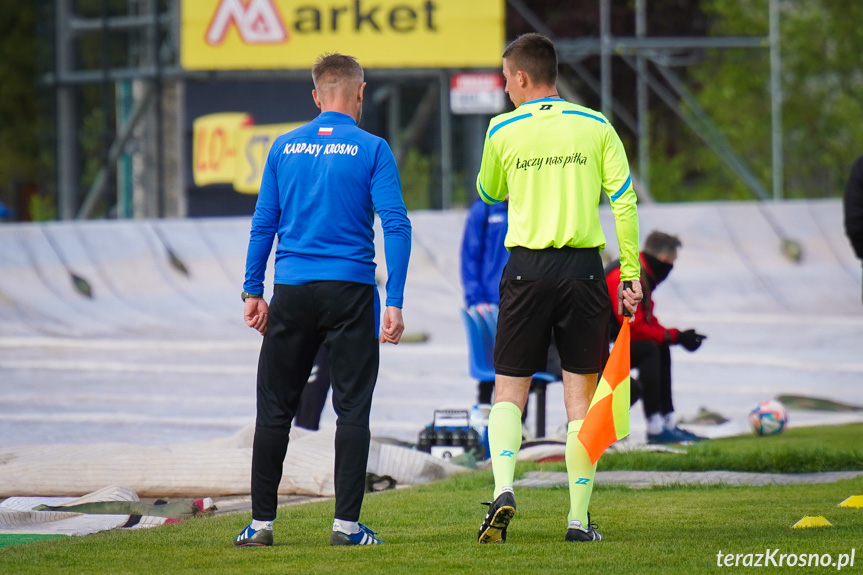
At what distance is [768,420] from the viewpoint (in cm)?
968

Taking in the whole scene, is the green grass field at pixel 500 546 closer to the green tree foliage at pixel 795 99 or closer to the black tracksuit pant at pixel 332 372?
the black tracksuit pant at pixel 332 372

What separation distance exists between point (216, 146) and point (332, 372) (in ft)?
57.4

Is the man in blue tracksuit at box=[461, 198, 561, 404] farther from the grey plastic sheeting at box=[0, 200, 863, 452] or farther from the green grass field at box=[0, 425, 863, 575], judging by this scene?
the green grass field at box=[0, 425, 863, 575]

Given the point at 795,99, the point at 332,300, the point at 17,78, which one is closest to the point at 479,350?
the point at 332,300

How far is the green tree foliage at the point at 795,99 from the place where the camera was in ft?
86.6

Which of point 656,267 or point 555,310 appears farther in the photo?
point 656,267

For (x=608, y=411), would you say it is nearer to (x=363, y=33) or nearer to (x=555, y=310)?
(x=555, y=310)

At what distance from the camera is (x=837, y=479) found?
7305 millimetres

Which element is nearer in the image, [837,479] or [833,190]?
[837,479]

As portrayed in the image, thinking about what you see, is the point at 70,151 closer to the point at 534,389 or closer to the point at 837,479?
the point at 534,389

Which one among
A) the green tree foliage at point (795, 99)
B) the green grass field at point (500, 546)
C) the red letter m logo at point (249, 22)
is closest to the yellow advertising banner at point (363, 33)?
the red letter m logo at point (249, 22)

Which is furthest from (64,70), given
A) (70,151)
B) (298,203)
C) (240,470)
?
(298,203)

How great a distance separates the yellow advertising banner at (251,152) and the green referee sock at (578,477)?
56.1 feet

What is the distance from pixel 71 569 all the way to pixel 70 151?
767 inches
